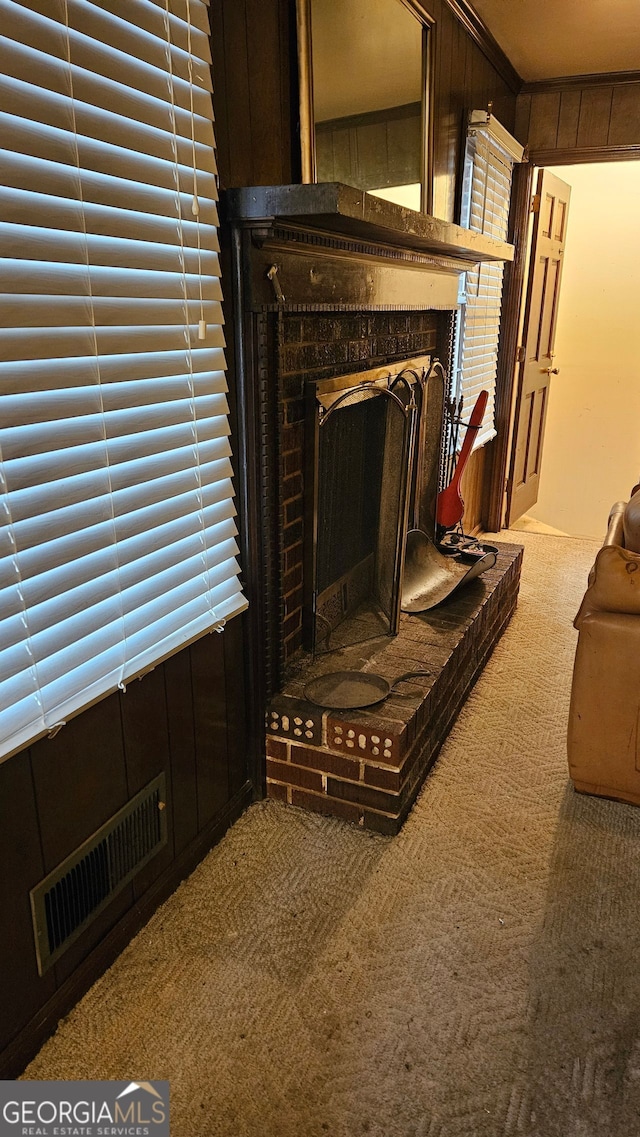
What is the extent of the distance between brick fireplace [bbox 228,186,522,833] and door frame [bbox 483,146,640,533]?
185 cm

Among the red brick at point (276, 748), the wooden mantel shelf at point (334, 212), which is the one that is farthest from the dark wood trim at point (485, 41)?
the red brick at point (276, 748)

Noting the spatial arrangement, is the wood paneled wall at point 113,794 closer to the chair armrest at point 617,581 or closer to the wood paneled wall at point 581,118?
the chair armrest at point 617,581

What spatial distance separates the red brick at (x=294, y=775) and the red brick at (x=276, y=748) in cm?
2

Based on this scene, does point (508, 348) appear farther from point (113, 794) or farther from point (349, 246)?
point (113, 794)

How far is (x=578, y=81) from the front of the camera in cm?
380

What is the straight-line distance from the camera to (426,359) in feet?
9.45

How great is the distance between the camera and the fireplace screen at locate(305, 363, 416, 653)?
2293 mm

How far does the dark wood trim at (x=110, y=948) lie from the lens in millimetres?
1361

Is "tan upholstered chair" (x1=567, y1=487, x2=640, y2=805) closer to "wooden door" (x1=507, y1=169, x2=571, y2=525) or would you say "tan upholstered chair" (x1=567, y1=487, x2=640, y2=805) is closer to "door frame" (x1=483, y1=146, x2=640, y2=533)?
"door frame" (x1=483, y1=146, x2=640, y2=533)

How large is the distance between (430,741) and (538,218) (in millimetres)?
3180

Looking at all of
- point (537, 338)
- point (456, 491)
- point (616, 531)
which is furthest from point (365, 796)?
point (537, 338)

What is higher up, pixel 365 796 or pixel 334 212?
pixel 334 212

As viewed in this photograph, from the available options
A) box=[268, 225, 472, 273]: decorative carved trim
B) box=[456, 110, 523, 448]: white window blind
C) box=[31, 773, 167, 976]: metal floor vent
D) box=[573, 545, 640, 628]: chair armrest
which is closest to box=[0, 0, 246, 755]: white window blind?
box=[268, 225, 472, 273]: decorative carved trim

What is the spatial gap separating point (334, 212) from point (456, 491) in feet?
5.96
